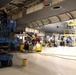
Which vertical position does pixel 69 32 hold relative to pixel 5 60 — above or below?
above

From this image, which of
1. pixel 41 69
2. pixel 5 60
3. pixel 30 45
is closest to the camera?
pixel 41 69

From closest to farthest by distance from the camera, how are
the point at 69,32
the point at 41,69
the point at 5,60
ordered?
1. the point at 41,69
2. the point at 5,60
3. the point at 69,32

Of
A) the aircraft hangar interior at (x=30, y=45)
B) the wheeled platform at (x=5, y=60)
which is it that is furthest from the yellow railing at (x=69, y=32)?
the wheeled platform at (x=5, y=60)

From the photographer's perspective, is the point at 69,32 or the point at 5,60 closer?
the point at 5,60

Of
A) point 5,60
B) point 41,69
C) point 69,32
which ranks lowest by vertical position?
point 41,69

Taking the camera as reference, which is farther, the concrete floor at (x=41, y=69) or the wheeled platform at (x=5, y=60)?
the wheeled platform at (x=5, y=60)

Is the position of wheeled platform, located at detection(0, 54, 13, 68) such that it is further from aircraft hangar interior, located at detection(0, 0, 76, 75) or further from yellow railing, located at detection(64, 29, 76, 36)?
yellow railing, located at detection(64, 29, 76, 36)

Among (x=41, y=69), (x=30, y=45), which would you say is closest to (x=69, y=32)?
(x=30, y=45)


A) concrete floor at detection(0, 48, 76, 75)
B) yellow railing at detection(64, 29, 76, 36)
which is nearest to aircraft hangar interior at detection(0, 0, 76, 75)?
concrete floor at detection(0, 48, 76, 75)

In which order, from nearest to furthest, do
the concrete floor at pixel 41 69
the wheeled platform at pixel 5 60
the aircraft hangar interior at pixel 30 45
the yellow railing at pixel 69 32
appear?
the concrete floor at pixel 41 69 < the aircraft hangar interior at pixel 30 45 < the wheeled platform at pixel 5 60 < the yellow railing at pixel 69 32

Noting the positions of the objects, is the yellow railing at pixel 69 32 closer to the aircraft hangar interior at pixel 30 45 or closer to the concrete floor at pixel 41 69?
the aircraft hangar interior at pixel 30 45

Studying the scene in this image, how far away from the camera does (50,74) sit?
4.14m

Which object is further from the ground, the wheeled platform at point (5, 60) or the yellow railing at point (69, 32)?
the yellow railing at point (69, 32)

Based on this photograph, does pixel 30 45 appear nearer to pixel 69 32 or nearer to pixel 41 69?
pixel 41 69
